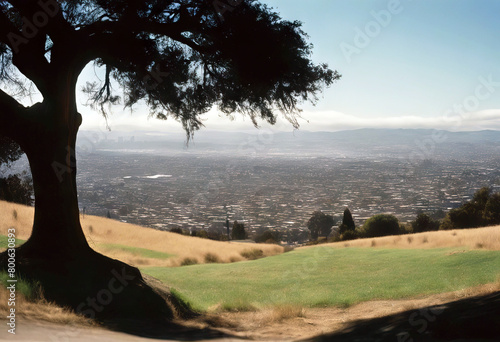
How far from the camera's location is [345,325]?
24.9ft

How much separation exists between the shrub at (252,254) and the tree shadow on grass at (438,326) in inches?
674

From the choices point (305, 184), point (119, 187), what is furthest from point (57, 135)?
point (305, 184)

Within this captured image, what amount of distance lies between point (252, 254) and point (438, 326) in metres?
19.7

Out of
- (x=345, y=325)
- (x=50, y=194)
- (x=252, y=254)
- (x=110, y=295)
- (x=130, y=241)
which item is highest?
(x=50, y=194)

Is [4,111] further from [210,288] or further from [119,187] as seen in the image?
[119,187]

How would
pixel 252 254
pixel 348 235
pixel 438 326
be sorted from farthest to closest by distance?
pixel 348 235
pixel 252 254
pixel 438 326

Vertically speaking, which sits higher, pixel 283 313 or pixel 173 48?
pixel 173 48

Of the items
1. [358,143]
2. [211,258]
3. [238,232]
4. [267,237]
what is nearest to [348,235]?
[267,237]

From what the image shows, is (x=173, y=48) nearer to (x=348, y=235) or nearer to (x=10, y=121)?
(x=10, y=121)

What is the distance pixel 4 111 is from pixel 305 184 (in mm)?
69583

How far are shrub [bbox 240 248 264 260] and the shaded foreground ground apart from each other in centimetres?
1422

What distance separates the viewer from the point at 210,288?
12.7 metres

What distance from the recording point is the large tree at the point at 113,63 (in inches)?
328

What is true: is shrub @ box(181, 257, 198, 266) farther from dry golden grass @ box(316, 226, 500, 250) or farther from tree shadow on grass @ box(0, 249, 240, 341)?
tree shadow on grass @ box(0, 249, 240, 341)
